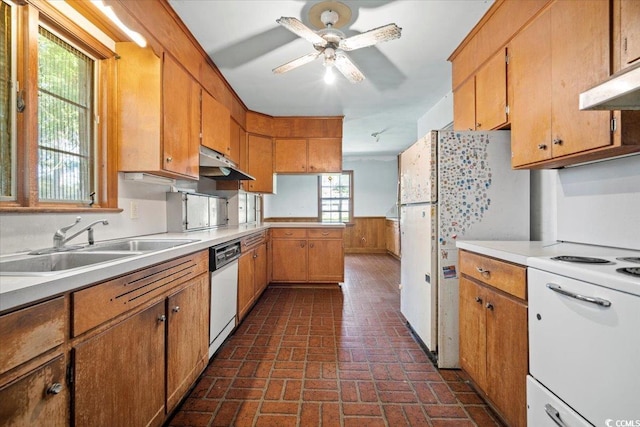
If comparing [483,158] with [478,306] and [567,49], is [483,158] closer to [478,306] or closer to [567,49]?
[567,49]

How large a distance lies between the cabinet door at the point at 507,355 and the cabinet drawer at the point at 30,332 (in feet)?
5.85

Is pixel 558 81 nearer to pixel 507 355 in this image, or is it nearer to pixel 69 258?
pixel 507 355

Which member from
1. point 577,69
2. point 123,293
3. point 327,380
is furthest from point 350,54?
point 327,380

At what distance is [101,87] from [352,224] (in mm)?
6192

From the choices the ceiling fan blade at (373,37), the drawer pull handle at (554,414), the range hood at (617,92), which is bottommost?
the drawer pull handle at (554,414)

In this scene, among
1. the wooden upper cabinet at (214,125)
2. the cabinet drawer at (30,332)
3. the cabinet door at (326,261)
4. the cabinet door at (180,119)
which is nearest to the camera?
the cabinet drawer at (30,332)

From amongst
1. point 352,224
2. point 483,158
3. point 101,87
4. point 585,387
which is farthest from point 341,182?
point 585,387

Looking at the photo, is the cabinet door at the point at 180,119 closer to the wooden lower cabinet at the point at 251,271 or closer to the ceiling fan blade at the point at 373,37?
the wooden lower cabinet at the point at 251,271

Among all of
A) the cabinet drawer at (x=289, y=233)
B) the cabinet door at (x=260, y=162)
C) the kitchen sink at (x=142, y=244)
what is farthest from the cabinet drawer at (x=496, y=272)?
the cabinet door at (x=260, y=162)

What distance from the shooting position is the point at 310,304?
3.39 metres

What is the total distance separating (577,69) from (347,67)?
4.96ft

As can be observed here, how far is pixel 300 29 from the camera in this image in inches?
73.7

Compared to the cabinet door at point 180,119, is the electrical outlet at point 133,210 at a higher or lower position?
lower

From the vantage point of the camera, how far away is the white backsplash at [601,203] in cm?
139
